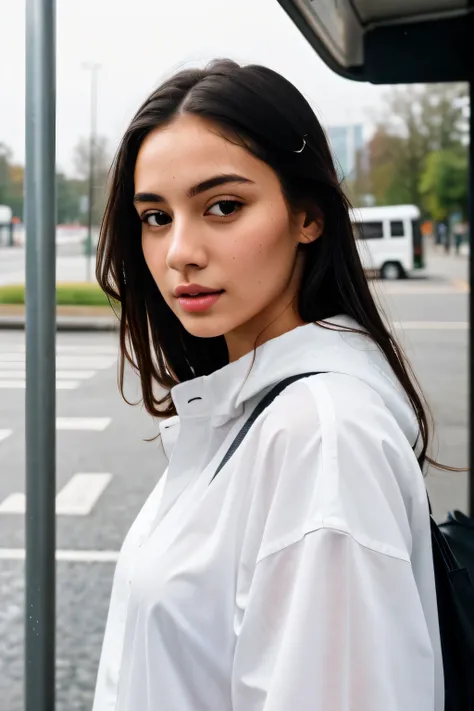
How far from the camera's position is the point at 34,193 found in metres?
1.16

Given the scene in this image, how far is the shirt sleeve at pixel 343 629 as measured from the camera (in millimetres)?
636

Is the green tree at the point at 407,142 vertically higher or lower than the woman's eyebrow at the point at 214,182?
higher

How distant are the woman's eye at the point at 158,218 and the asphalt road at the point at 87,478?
1.09 ft

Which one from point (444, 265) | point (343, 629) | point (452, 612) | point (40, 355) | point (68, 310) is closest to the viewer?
point (343, 629)

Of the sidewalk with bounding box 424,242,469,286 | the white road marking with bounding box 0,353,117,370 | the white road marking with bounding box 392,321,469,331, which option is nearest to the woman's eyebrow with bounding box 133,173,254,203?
the white road marking with bounding box 0,353,117,370

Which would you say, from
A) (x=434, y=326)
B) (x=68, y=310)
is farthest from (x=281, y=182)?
(x=434, y=326)

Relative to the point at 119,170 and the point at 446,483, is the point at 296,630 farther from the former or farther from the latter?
the point at 446,483

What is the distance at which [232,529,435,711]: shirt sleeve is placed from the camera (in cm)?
64

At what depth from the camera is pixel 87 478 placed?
12.5 feet

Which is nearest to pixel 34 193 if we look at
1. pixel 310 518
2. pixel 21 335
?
pixel 21 335

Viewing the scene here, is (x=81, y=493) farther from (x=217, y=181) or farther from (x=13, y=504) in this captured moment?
(x=217, y=181)

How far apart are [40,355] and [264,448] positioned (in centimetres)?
57

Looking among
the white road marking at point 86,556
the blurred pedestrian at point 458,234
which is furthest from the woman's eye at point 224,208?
the blurred pedestrian at point 458,234

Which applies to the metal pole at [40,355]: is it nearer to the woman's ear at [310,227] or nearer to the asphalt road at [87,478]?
the asphalt road at [87,478]
